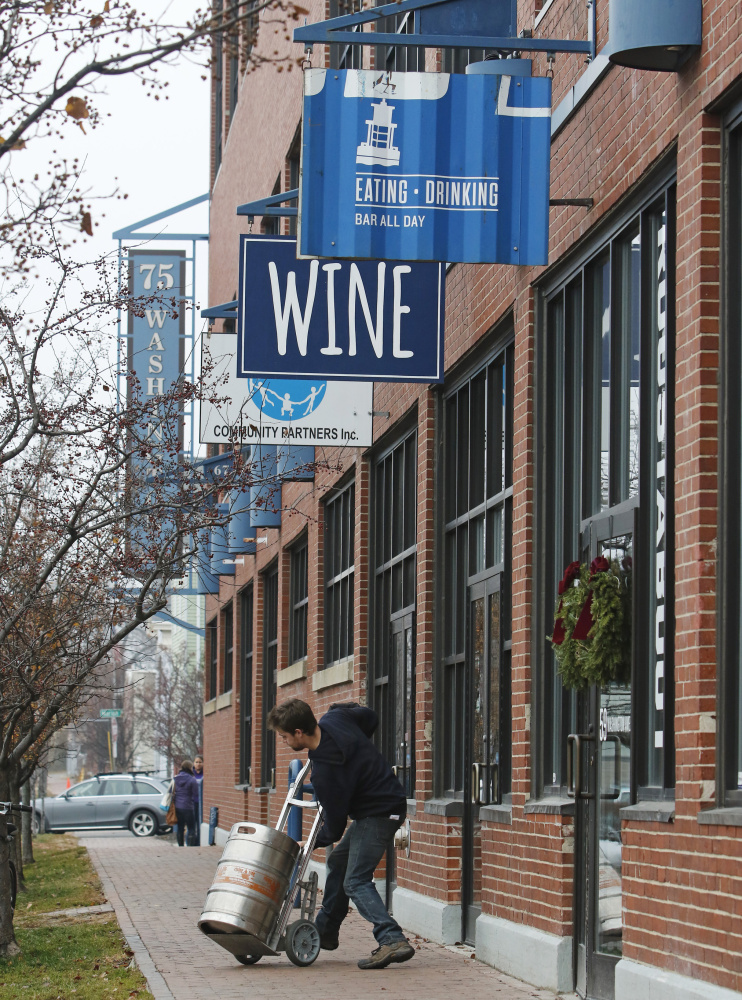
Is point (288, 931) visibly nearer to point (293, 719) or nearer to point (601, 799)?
point (293, 719)

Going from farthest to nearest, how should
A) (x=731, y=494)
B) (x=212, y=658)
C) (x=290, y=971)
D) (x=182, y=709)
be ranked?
(x=182, y=709)
(x=212, y=658)
(x=290, y=971)
(x=731, y=494)

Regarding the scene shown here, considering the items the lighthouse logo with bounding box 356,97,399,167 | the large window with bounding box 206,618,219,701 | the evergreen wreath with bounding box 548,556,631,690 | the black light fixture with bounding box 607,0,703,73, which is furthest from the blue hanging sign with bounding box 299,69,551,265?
the large window with bounding box 206,618,219,701

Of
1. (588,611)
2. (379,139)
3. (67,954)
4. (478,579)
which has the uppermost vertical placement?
(379,139)

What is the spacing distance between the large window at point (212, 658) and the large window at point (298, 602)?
11.8 metres

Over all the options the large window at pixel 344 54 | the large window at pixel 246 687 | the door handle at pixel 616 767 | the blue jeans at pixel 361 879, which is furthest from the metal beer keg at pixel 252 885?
the large window at pixel 246 687

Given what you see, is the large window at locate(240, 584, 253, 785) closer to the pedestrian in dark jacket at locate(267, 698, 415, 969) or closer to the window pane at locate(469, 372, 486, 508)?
the window pane at locate(469, 372, 486, 508)

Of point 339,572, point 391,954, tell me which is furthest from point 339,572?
point 391,954

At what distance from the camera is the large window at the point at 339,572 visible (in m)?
16.5

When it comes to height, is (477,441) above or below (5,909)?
above

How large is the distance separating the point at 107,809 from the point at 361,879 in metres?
30.0

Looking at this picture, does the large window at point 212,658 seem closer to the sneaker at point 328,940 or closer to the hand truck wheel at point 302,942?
the sneaker at point 328,940

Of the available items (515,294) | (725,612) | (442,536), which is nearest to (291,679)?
(442,536)

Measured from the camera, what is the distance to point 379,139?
326 inches

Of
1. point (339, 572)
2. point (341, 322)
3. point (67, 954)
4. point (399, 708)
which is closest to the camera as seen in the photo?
point (67, 954)
